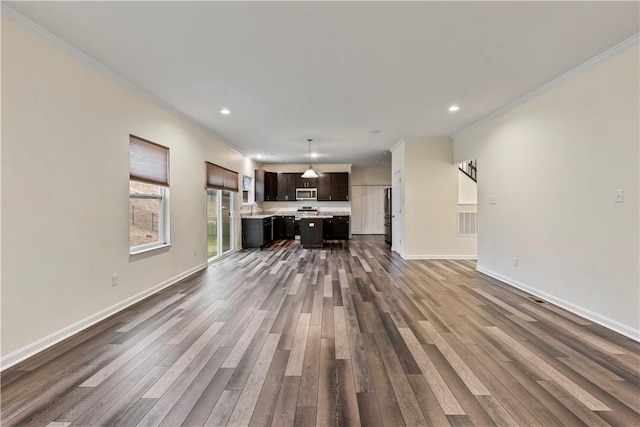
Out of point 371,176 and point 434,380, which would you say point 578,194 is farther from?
point 371,176

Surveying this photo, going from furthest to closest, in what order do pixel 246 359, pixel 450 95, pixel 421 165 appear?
pixel 421 165 < pixel 450 95 < pixel 246 359

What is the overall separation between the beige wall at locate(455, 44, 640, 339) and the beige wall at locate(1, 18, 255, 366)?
4944mm

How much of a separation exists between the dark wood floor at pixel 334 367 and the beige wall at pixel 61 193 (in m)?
0.29

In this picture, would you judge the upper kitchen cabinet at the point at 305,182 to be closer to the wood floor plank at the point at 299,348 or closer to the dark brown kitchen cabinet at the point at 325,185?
the dark brown kitchen cabinet at the point at 325,185

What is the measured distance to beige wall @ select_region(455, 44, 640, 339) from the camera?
2.52 meters

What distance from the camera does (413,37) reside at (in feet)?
7.79

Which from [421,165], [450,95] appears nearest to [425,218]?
[421,165]

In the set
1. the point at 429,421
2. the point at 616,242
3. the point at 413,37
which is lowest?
the point at 429,421

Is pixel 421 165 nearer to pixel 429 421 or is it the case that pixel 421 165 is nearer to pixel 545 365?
pixel 545 365

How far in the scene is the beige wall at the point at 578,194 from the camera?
252 centimetres

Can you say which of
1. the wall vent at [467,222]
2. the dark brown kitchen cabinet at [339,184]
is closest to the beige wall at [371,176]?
the dark brown kitchen cabinet at [339,184]

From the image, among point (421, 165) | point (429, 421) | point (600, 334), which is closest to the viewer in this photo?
point (429, 421)

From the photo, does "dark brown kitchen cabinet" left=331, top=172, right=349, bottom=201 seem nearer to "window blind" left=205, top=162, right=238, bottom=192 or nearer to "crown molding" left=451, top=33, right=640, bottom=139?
"window blind" left=205, top=162, right=238, bottom=192

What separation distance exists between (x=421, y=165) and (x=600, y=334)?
4.10 meters
